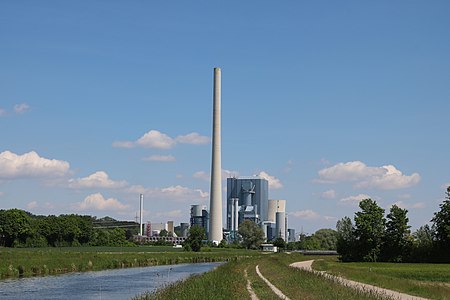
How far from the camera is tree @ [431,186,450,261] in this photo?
91.9m

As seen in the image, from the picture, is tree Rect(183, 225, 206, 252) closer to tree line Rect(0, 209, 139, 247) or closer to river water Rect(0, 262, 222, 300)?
tree line Rect(0, 209, 139, 247)

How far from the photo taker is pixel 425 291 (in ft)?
136

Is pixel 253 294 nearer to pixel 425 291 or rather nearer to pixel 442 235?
pixel 425 291

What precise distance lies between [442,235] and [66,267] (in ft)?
167

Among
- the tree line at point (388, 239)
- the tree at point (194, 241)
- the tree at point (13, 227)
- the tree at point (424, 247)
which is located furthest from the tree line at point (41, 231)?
the tree at point (424, 247)

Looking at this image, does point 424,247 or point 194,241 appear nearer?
point 424,247

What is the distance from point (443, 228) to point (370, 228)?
13.8 m

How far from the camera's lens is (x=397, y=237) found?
101562 mm

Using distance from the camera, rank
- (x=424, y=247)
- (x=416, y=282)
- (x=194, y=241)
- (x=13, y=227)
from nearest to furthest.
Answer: (x=416, y=282) < (x=424, y=247) < (x=13, y=227) < (x=194, y=241)

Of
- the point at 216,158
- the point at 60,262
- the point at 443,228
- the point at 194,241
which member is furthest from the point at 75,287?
the point at 216,158

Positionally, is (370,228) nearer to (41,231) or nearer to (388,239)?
(388,239)

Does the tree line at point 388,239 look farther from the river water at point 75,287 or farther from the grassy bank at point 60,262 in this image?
the river water at point 75,287

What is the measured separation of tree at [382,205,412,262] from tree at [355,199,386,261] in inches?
48.7

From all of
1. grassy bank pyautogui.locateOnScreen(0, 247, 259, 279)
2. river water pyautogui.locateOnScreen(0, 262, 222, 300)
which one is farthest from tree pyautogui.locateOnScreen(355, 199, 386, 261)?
river water pyautogui.locateOnScreen(0, 262, 222, 300)
